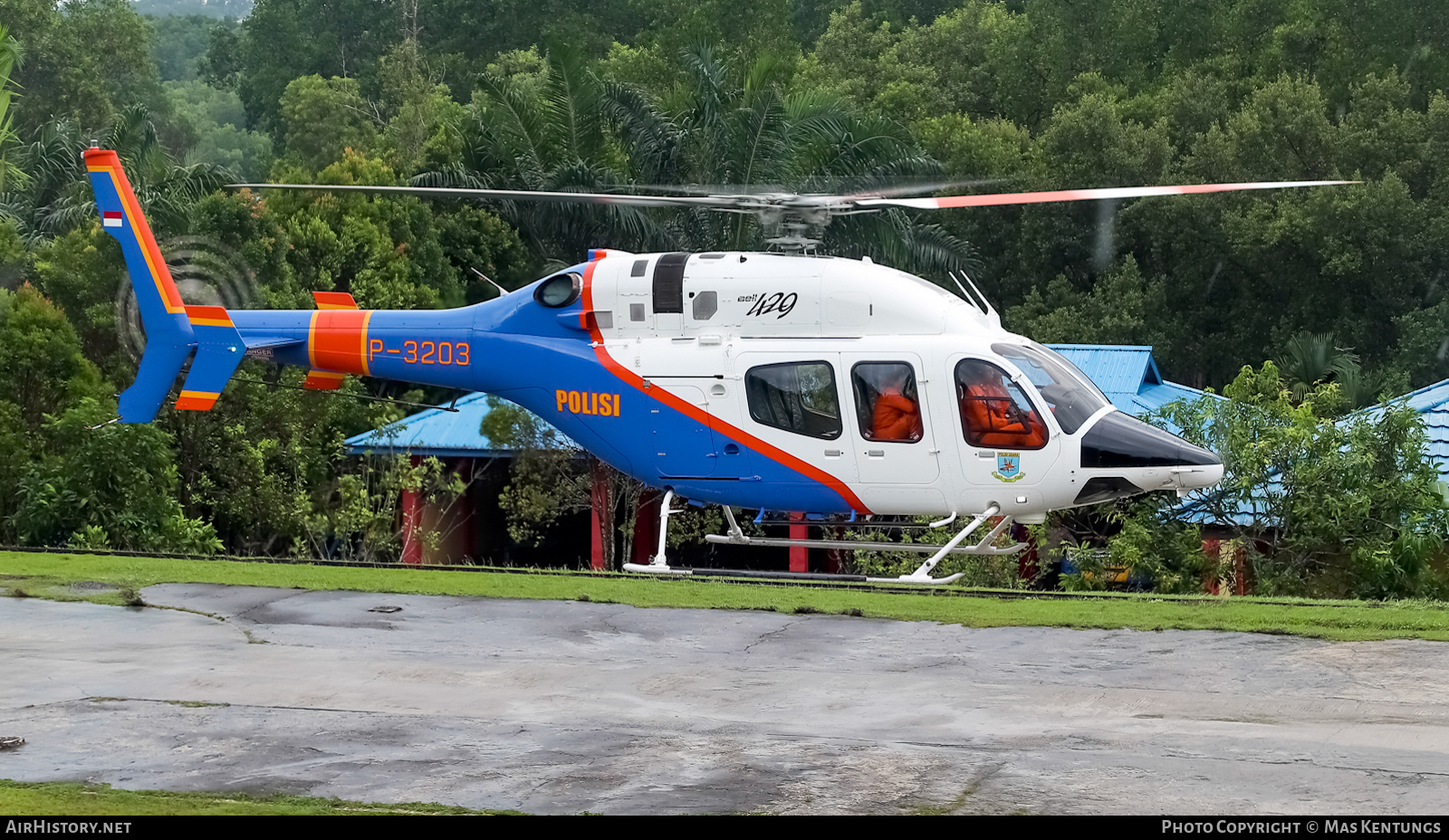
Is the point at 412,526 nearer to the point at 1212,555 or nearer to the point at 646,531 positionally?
the point at 646,531

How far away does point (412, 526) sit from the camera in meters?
27.6

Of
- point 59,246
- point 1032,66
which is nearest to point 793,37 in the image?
point 1032,66

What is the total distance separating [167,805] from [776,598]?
880 cm

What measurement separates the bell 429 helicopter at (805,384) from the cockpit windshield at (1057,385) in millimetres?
17

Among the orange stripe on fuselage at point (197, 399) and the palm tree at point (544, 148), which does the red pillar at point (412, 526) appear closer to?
the palm tree at point (544, 148)

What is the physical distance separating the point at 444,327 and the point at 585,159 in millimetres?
15330

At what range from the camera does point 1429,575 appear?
21438mm

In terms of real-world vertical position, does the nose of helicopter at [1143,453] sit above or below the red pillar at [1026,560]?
above

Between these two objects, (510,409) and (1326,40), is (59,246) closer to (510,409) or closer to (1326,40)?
(510,409)
